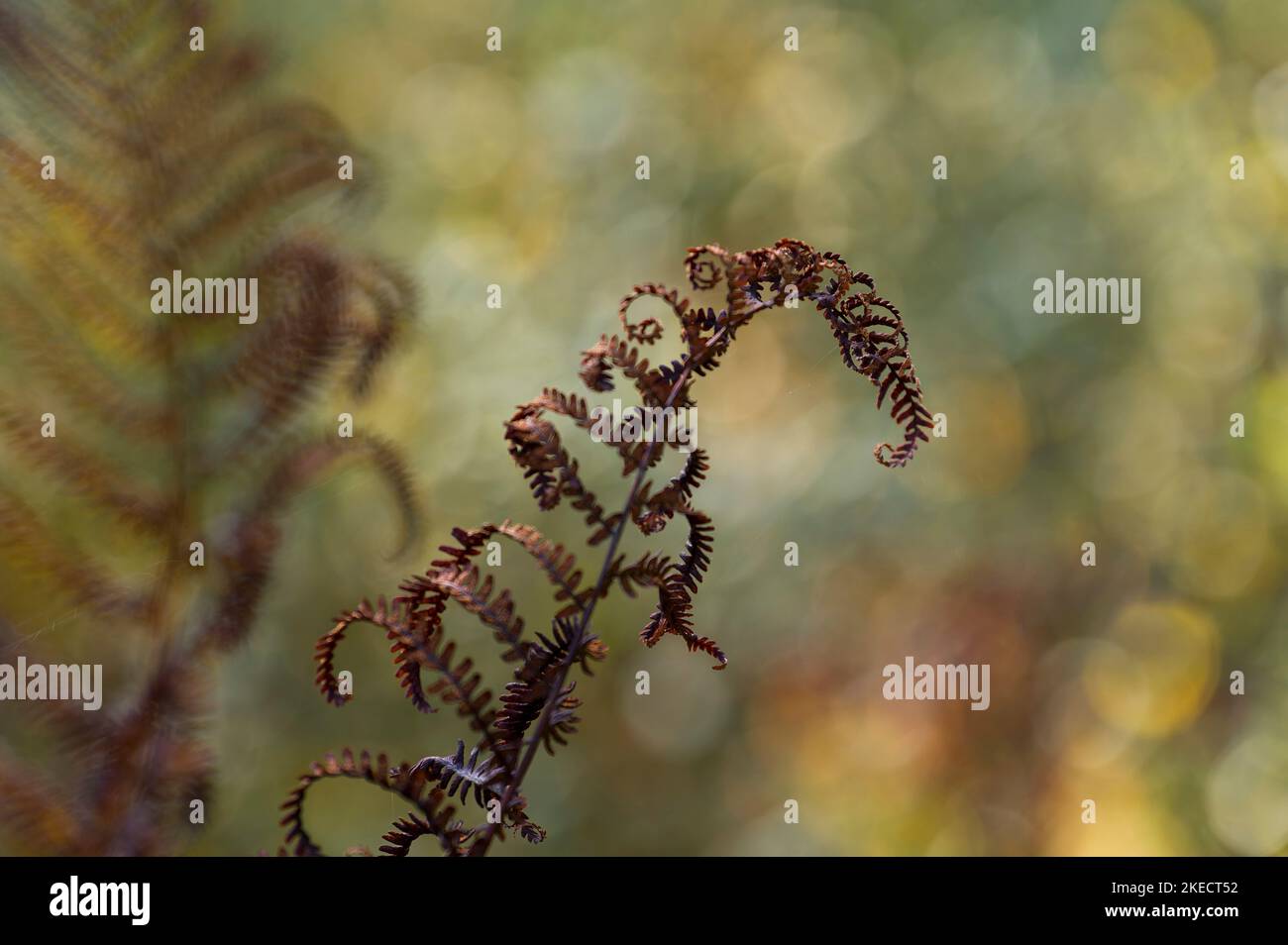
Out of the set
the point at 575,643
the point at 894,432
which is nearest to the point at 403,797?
the point at 575,643

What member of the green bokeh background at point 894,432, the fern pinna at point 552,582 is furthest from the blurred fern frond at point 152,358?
the green bokeh background at point 894,432

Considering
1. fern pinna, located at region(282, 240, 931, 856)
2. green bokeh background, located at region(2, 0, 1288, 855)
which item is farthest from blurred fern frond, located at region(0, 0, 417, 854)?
green bokeh background, located at region(2, 0, 1288, 855)

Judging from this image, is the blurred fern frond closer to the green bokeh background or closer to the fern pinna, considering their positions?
the fern pinna

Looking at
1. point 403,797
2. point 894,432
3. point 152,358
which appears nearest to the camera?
point 403,797

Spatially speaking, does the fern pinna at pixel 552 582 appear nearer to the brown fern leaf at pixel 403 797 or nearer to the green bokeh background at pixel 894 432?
the brown fern leaf at pixel 403 797

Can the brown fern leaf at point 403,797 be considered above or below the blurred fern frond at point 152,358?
below

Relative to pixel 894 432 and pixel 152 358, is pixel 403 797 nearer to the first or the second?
pixel 152 358
